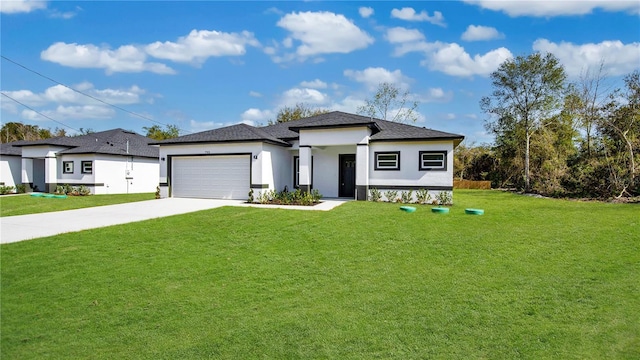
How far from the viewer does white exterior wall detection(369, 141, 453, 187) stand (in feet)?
50.0

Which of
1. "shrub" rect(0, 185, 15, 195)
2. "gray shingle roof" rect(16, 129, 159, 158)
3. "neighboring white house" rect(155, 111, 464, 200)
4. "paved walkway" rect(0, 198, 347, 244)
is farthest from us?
"shrub" rect(0, 185, 15, 195)

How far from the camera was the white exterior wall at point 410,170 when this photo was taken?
1523 cm

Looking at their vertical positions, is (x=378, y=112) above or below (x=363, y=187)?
above

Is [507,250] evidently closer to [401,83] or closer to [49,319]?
[49,319]

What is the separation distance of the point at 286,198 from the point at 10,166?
2482 centimetres

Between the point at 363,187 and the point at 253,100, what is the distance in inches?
868

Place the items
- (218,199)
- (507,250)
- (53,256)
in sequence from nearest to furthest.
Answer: (53,256) → (507,250) → (218,199)

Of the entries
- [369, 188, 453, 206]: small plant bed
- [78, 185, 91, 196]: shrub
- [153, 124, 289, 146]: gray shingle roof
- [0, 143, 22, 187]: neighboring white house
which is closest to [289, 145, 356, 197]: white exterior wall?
[153, 124, 289, 146]: gray shingle roof

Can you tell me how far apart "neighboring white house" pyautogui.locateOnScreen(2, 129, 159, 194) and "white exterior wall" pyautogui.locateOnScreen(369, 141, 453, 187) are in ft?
57.4

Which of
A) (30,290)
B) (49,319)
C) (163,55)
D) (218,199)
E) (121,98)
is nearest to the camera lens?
(49,319)

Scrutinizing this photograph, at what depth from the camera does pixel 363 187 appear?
622 inches

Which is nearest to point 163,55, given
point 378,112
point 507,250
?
point 507,250

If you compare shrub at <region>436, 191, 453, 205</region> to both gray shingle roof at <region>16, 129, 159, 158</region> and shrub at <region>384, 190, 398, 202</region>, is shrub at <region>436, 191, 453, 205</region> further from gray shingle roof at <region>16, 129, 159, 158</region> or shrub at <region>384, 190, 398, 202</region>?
gray shingle roof at <region>16, 129, 159, 158</region>

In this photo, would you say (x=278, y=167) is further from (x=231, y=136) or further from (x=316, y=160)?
(x=231, y=136)
